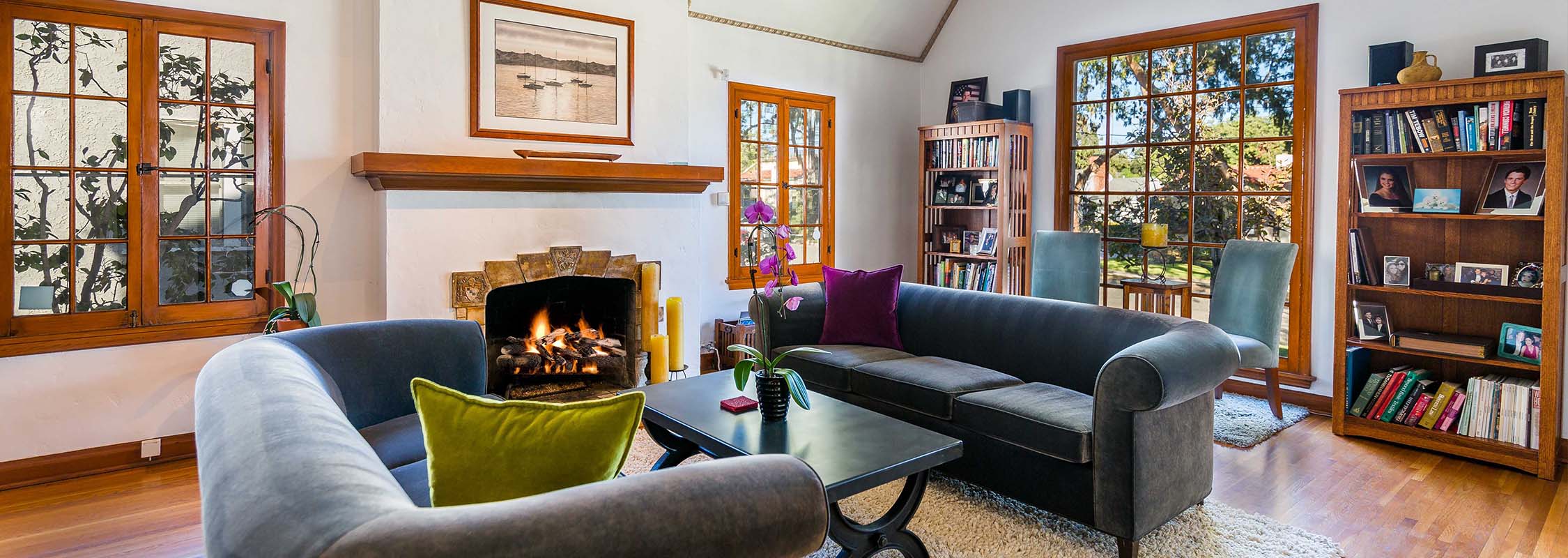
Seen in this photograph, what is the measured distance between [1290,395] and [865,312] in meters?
2.64

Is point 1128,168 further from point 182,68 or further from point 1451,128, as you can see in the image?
point 182,68

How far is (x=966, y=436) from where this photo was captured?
10.7 feet

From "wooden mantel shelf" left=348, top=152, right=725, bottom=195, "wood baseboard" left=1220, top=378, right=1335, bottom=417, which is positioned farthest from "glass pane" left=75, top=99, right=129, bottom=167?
"wood baseboard" left=1220, top=378, right=1335, bottom=417

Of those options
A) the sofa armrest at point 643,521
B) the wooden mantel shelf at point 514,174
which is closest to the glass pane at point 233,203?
the wooden mantel shelf at point 514,174

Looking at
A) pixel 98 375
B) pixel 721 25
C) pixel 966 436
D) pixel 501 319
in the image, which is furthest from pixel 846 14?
pixel 98 375

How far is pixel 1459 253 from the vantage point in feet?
13.7

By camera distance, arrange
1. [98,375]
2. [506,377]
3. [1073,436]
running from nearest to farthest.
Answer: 1. [1073,436]
2. [98,375]
3. [506,377]

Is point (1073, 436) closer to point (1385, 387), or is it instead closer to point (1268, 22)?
point (1385, 387)

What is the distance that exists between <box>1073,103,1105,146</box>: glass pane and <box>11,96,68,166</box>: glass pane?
5.58 meters

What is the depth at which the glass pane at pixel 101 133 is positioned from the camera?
3.56m

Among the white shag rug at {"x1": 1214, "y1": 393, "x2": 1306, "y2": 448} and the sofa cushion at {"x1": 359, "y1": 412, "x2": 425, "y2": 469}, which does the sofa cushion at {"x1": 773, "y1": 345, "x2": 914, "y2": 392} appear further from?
the sofa cushion at {"x1": 359, "y1": 412, "x2": 425, "y2": 469}

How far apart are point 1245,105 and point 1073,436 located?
11.0 feet

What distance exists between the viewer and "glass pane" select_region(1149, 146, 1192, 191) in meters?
5.37

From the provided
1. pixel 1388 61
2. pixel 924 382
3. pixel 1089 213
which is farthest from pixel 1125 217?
pixel 924 382
